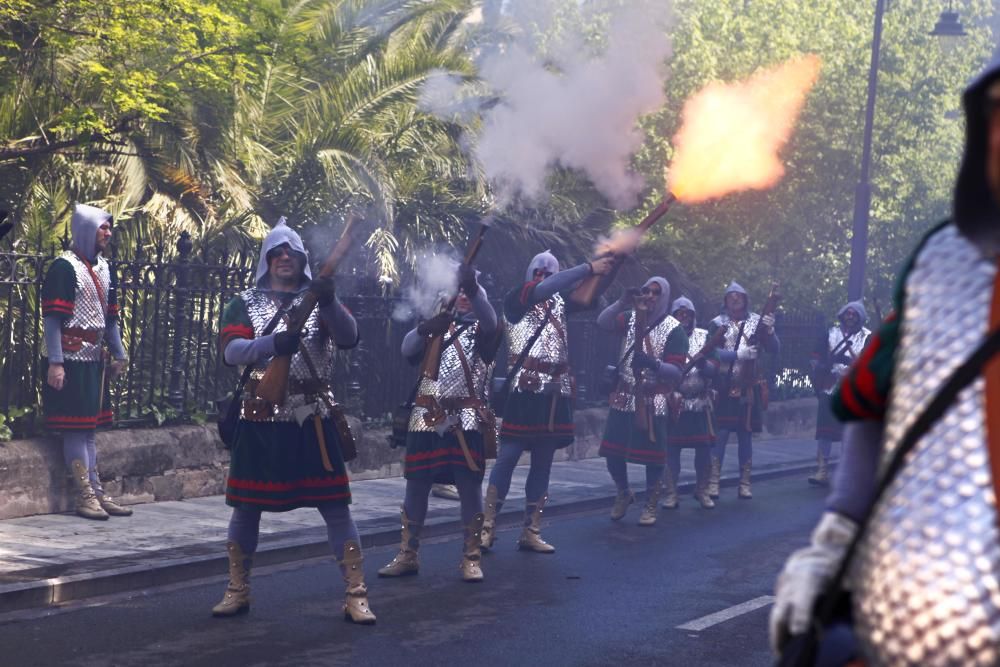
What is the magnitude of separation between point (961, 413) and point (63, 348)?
29.3 ft

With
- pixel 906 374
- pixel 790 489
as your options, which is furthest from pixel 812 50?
pixel 906 374

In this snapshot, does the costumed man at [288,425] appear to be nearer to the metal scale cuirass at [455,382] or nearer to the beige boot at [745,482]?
the metal scale cuirass at [455,382]

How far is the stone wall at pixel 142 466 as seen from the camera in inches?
401

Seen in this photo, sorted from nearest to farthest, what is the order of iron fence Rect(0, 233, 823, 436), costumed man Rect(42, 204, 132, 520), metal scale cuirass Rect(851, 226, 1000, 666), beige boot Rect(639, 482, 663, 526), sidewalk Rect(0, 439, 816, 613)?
metal scale cuirass Rect(851, 226, 1000, 666)
sidewalk Rect(0, 439, 816, 613)
costumed man Rect(42, 204, 132, 520)
iron fence Rect(0, 233, 823, 436)
beige boot Rect(639, 482, 663, 526)

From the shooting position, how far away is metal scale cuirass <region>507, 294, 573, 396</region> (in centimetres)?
1063

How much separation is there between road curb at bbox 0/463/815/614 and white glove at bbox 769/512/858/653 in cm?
596

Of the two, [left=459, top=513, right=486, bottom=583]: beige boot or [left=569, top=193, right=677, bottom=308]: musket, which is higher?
[left=569, top=193, right=677, bottom=308]: musket

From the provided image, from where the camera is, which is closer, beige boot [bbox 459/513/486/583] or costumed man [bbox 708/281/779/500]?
beige boot [bbox 459/513/486/583]

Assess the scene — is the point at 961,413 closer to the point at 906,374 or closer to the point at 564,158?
the point at 906,374

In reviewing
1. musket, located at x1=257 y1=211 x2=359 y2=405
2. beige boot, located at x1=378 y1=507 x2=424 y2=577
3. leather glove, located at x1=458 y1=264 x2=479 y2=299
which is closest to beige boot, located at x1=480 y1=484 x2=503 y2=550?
beige boot, located at x1=378 y1=507 x2=424 y2=577

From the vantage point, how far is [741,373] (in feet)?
51.2

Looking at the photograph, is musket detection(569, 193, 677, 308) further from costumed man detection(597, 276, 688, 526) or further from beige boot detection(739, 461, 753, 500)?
beige boot detection(739, 461, 753, 500)

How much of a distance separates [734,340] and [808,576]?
13.0 m

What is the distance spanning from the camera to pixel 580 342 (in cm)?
1850
